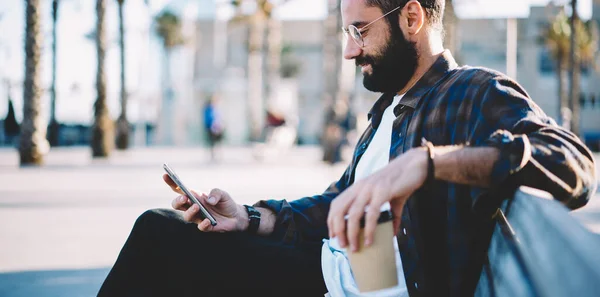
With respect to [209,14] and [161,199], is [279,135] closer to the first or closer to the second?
[161,199]

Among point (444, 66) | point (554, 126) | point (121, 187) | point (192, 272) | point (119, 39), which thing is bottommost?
point (121, 187)

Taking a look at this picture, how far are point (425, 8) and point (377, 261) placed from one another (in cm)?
117

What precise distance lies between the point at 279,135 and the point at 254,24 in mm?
10742

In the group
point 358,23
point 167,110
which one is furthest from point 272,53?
point 358,23

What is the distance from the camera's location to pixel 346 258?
2.14 meters

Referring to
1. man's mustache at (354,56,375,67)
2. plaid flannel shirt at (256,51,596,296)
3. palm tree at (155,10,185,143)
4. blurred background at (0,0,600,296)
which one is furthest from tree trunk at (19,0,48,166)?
palm tree at (155,10,185,143)

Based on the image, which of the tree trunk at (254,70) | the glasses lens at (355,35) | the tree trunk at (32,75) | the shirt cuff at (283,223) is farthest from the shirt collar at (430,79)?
the tree trunk at (254,70)

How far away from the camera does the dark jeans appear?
217cm

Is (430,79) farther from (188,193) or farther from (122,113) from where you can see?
(122,113)

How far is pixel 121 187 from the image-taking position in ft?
36.0

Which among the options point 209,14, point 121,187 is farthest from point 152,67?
point 121,187

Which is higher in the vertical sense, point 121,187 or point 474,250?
point 474,250

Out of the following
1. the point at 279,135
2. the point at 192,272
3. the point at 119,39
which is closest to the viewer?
the point at 192,272

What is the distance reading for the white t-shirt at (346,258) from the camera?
198cm
